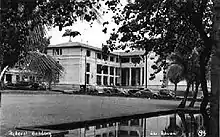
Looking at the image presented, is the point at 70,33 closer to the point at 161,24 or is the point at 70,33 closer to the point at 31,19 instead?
the point at 31,19

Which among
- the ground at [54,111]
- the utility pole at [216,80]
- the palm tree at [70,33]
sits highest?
the palm tree at [70,33]

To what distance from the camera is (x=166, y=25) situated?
995 cm

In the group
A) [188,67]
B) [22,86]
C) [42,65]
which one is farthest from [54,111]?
[22,86]

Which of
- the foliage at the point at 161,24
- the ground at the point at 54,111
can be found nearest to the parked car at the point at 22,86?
the ground at the point at 54,111

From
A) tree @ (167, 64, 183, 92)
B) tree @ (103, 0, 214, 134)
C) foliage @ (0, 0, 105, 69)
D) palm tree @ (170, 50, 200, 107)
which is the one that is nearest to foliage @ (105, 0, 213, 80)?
tree @ (103, 0, 214, 134)

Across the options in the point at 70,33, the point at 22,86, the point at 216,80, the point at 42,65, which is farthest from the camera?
the point at 22,86

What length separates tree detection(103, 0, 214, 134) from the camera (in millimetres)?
8727

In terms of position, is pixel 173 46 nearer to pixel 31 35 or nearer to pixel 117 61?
pixel 31 35

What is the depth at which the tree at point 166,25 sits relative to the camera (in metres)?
8.73

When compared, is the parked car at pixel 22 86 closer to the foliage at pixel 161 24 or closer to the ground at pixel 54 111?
the ground at pixel 54 111

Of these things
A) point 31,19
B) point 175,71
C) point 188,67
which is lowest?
point 175,71

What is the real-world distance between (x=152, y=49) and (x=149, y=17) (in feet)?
5.72

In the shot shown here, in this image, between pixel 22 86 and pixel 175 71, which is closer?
pixel 175 71

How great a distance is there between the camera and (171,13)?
381 inches
